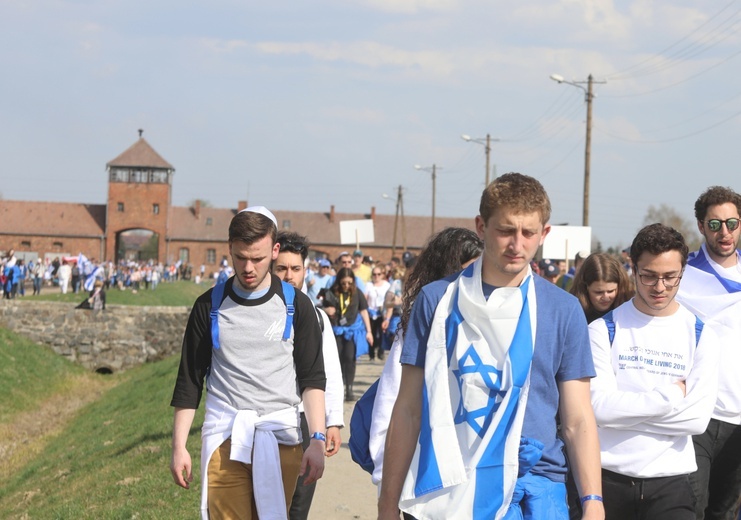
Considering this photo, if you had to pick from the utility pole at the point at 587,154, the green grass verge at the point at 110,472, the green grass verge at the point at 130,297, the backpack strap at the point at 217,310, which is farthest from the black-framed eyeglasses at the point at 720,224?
the green grass verge at the point at 130,297

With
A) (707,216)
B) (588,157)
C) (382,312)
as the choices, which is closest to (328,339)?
(707,216)

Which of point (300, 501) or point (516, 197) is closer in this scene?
point (516, 197)

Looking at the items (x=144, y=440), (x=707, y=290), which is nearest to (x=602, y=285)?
(x=707, y=290)

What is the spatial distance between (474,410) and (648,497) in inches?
58.9

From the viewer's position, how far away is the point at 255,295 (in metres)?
4.70

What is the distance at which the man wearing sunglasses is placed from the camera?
5254 millimetres

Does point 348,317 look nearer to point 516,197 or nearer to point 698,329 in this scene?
point 698,329

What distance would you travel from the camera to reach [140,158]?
9162 cm

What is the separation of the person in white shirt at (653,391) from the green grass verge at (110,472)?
4064 millimetres

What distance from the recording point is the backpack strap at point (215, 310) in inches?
183

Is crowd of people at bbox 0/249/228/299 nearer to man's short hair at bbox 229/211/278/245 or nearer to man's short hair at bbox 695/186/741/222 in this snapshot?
man's short hair at bbox 695/186/741/222

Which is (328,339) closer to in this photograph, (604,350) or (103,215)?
(604,350)

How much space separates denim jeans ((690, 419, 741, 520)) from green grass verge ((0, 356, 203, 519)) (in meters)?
3.75

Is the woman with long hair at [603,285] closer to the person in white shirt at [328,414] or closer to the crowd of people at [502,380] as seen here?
the crowd of people at [502,380]
